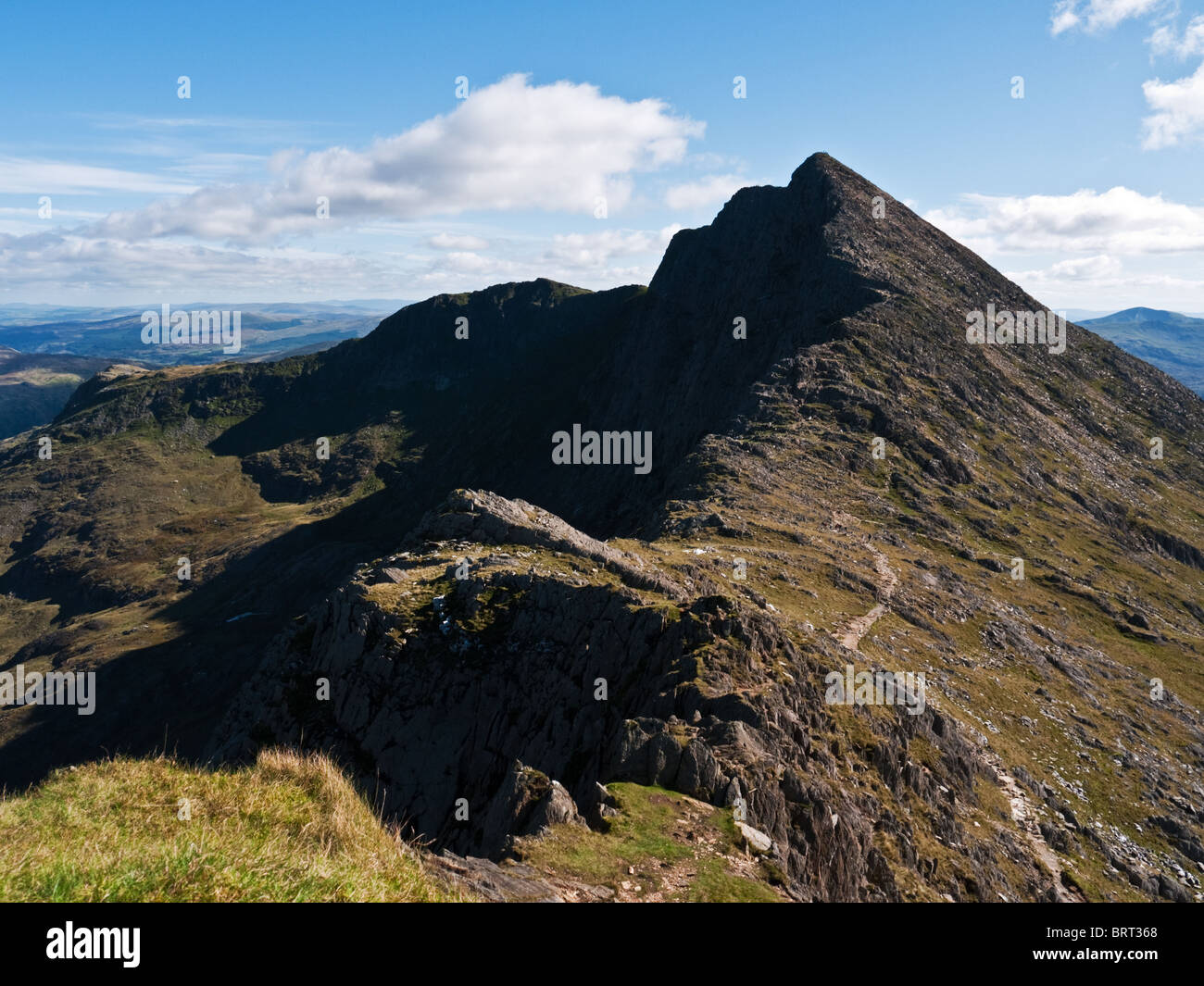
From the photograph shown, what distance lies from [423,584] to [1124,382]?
497 ft

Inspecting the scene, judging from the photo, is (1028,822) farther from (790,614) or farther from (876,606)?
(876,606)

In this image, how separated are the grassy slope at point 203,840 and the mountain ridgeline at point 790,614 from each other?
26.5ft

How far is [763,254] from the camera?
484 ft

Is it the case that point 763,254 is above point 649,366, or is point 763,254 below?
above

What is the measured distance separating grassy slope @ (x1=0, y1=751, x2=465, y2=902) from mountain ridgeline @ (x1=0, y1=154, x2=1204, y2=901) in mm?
8080

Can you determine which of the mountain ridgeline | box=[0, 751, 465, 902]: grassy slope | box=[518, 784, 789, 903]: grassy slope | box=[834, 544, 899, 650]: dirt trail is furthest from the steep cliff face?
box=[0, 751, 465, 902]: grassy slope

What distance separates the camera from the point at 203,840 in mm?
8945

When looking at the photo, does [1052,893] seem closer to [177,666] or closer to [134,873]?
[134,873]

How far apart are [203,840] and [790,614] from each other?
44.6 m

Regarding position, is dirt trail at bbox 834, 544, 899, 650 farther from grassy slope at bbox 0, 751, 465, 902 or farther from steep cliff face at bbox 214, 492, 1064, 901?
grassy slope at bbox 0, 751, 465, 902

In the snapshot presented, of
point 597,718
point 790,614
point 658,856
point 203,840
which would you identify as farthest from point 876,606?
point 203,840
